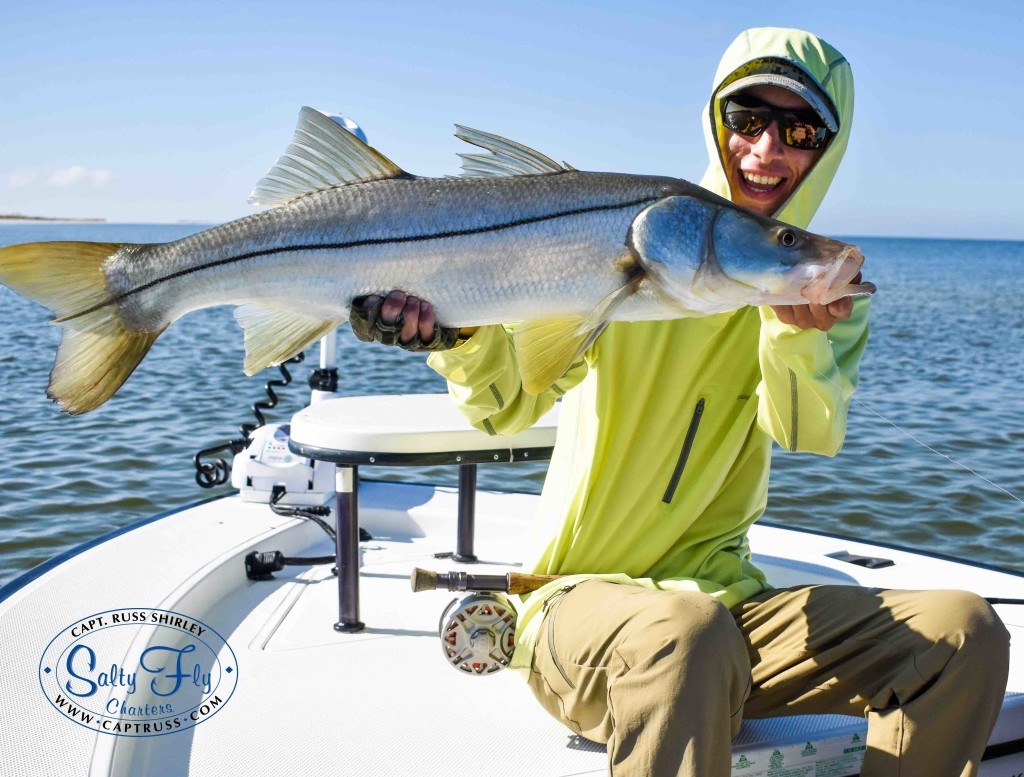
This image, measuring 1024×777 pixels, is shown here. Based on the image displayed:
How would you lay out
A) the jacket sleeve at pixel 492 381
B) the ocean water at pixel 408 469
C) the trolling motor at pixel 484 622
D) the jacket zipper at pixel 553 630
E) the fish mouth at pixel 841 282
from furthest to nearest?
the ocean water at pixel 408 469
the trolling motor at pixel 484 622
the jacket sleeve at pixel 492 381
the jacket zipper at pixel 553 630
the fish mouth at pixel 841 282

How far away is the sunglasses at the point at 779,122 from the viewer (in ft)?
8.97

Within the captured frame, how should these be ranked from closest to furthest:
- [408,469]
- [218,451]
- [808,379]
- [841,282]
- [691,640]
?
[841,282] < [691,640] < [808,379] < [218,451] < [408,469]

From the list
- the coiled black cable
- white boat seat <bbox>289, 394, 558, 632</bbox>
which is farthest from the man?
the coiled black cable

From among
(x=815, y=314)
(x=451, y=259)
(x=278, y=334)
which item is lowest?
(x=278, y=334)

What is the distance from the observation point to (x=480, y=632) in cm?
286

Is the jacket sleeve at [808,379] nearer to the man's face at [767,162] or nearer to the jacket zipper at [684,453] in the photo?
the jacket zipper at [684,453]

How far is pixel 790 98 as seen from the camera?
274 cm

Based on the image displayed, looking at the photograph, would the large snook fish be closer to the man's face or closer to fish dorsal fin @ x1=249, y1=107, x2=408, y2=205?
fish dorsal fin @ x1=249, y1=107, x2=408, y2=205

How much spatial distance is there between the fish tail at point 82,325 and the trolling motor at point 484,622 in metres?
1.12

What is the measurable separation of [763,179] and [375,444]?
165cm

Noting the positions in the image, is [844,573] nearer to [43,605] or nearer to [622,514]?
[622,514]

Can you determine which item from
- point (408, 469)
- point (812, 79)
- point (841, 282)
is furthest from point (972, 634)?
point (408, 469)

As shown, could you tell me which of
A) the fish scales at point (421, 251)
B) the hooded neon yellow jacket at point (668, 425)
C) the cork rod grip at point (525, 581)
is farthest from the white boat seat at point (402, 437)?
the fish scales at point (421, 251)

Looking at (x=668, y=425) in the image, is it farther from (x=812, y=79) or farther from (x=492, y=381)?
(x=812, y=79)
